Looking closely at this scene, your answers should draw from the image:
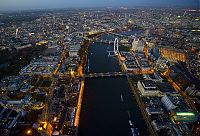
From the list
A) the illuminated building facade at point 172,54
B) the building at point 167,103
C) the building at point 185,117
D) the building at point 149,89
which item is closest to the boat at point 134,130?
the building at point 185,117

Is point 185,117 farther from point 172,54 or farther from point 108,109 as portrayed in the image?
point 172,54

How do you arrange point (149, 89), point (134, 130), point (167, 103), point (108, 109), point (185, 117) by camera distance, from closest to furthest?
point (134, 130)
point (185, 117)
point (108, 109)
point (167, 103)
point (149, 89)

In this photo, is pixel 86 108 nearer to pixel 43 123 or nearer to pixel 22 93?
pixel 43 123

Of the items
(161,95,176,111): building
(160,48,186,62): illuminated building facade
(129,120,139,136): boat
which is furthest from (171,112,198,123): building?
(160,48,186,62): illuminated building facade

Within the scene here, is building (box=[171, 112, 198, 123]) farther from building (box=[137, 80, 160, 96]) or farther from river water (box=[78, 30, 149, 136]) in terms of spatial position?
building (box=[137, 80, 160, 96])

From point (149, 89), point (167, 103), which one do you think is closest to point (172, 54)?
point (149, 89)

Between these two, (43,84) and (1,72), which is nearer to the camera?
(43,84)

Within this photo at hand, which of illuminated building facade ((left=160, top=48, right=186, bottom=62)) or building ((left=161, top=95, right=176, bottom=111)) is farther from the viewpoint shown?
illuminated building facade ((left=160, top=48, right=186, bottom=62))

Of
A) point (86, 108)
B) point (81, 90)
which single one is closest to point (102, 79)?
point (81, 90)

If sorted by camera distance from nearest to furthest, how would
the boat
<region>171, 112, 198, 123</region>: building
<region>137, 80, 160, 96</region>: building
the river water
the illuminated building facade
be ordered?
1. the boat
2. the river water
3. <region>171, 112, 198, 123</region>: building
4. <region>137, 80, 160, 96</region>: building
5. the illuminated building facade
